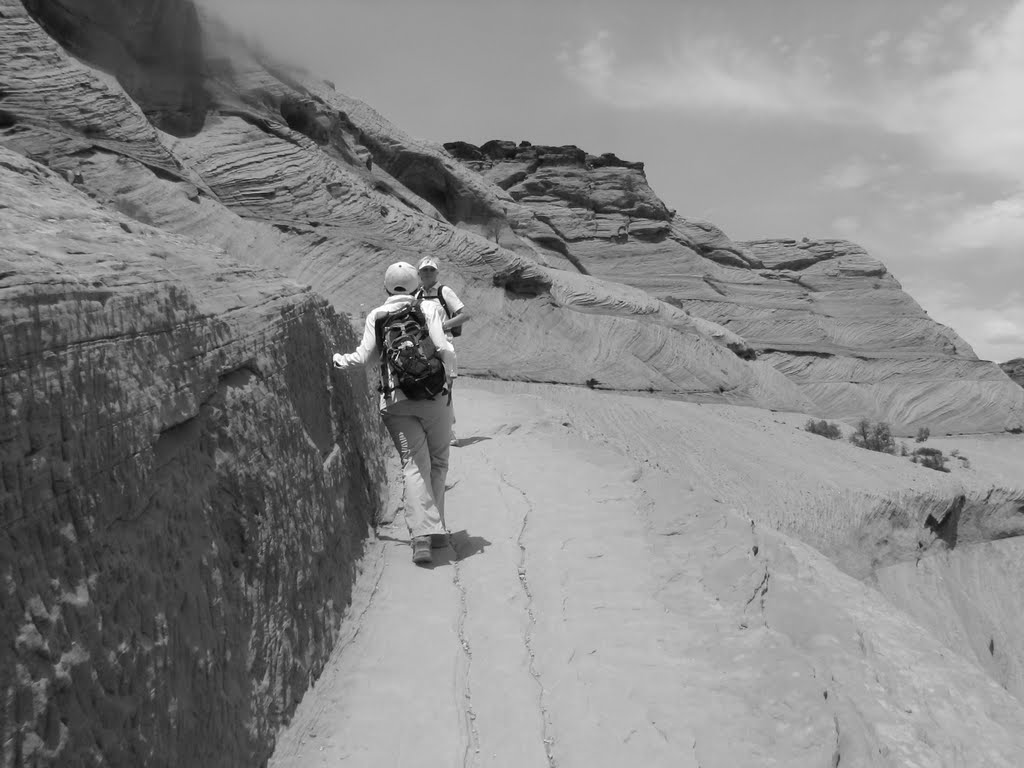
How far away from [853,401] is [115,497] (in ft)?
106

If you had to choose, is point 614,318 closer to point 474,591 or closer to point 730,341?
point 730,341

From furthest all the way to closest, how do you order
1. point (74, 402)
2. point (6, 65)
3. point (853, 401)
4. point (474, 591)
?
1. point (853, 401)
2. point (6, 65)
3. point (474, 591)
4. point (74, 402)

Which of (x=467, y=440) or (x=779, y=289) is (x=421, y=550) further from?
(x=779, y=289)

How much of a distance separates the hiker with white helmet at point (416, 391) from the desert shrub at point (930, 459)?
52.9ft

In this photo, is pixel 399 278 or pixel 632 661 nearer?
pixel 632 661

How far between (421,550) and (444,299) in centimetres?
164

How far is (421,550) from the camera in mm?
4301

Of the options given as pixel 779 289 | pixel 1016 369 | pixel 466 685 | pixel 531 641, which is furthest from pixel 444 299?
pixel 1016 369

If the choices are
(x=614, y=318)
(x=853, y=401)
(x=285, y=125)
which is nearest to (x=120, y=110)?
(x=285, y=125)

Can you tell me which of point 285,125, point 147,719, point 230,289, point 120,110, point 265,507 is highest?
point 285,125

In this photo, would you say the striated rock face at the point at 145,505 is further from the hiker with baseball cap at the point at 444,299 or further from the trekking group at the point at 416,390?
the hiker with baseball cap at the point at 444,299

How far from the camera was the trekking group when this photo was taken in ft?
14.1

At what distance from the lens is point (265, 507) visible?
3207 mm

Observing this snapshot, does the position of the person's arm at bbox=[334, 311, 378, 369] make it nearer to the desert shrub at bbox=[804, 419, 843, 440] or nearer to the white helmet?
the white helmet
